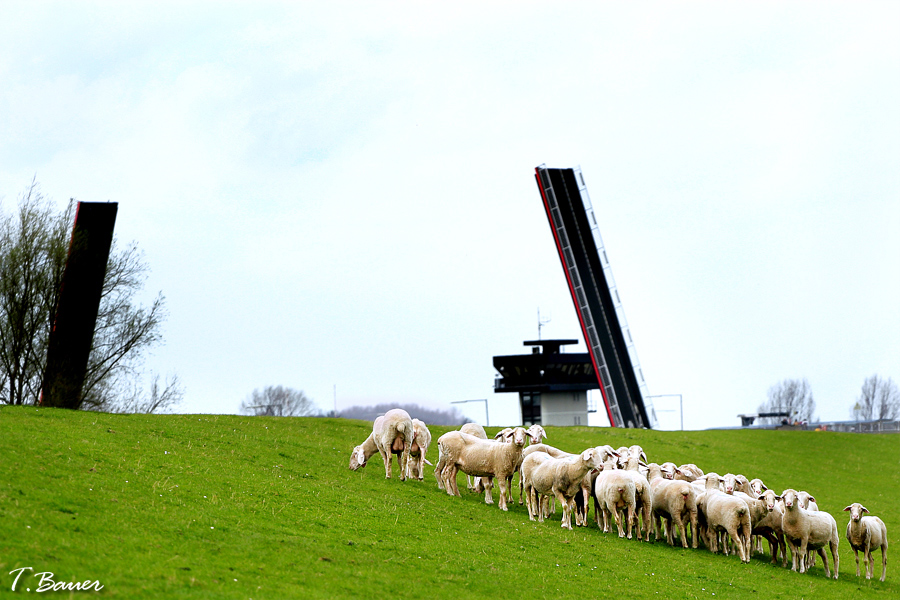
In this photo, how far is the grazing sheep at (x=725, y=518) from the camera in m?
17.9

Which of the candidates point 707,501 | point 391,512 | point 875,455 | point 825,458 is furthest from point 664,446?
point 391,512

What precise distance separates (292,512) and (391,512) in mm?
2152

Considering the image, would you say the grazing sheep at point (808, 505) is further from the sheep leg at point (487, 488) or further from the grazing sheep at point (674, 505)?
the sheep leg at point (487, 488)

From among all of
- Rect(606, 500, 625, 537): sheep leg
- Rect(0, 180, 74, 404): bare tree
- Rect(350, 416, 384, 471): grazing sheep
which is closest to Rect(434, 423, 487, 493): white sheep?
Rect(350, 416, 384, 471): grazing sheep

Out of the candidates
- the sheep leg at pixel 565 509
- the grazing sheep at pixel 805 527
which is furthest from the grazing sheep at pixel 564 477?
the grazing sheep at pixel 805 527

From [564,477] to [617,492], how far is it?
3.85ft

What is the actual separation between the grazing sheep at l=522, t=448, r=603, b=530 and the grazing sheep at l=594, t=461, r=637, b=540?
1.35 feet

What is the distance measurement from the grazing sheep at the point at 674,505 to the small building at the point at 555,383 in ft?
121

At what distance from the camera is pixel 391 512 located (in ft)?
53.2

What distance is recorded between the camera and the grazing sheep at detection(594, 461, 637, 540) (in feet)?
58.4

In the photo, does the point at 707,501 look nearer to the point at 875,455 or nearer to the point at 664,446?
the point at 664,446

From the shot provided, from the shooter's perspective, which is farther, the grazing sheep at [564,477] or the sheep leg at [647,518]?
the sheep leg at [647,518]

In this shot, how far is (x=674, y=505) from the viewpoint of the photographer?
61.2 feet

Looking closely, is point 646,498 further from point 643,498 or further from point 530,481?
point 530,481
